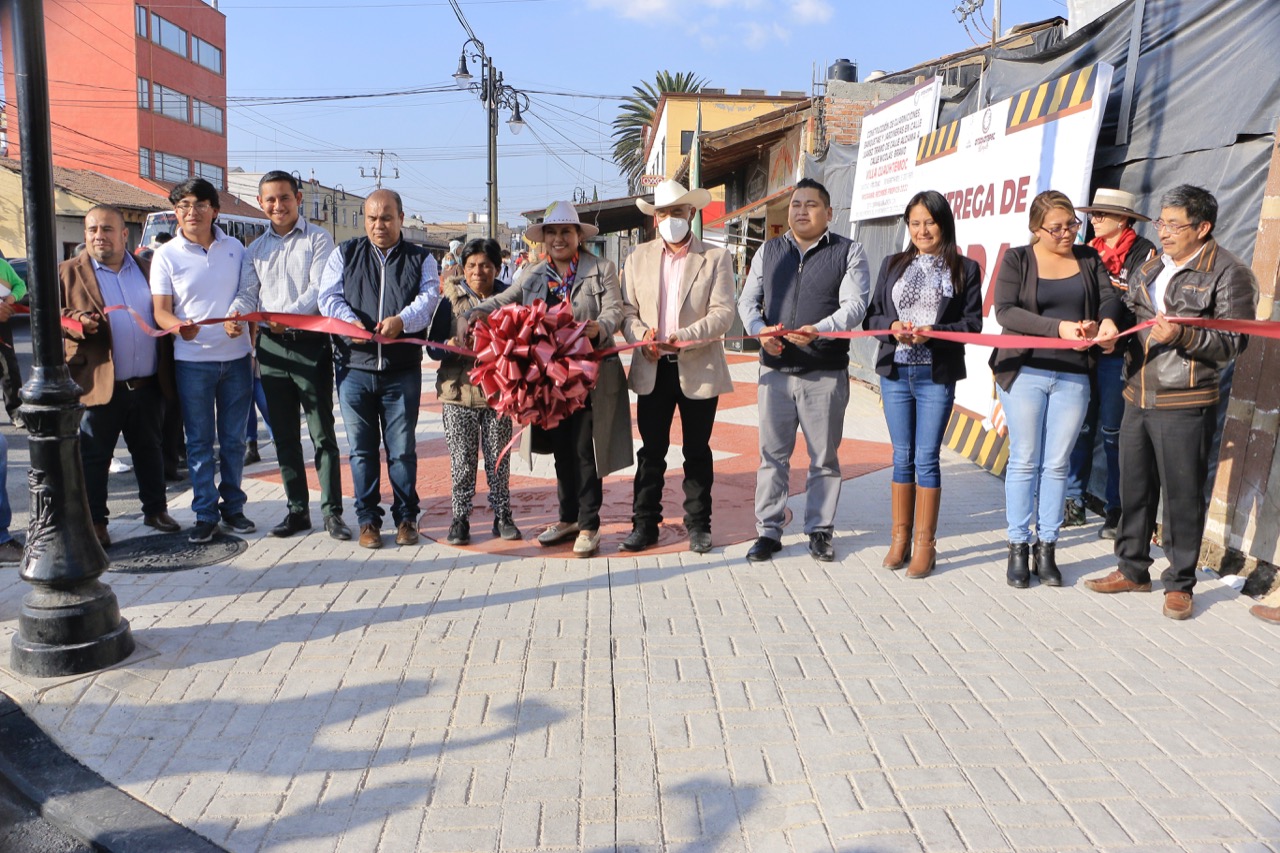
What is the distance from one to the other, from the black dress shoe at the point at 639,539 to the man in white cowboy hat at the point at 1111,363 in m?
2.61

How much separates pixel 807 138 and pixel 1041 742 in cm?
1466

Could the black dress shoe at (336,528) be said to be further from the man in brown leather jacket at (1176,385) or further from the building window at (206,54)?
the building window at (206,54)

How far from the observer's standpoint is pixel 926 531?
5320 mm

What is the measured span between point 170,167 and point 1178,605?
49844 mm

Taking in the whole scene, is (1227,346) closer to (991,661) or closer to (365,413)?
(991,661)

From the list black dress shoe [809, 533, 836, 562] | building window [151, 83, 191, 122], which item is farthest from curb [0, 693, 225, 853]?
building window [151, 83, 191, 122]

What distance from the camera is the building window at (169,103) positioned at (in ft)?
145

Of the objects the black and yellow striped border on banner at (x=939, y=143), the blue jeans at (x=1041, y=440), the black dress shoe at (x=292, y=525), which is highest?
the black and yellow striped border on banner at (x=939, y=143)

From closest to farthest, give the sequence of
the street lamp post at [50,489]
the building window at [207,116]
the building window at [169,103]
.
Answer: the street lamp post at [50,489]
the building window at [169,103]
the building window at [207,116]

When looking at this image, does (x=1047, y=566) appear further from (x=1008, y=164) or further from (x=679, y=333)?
Answer: (x=1008, y=164)

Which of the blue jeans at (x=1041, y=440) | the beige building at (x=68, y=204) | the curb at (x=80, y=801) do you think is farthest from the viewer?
the beige building at (x=68, y=204)

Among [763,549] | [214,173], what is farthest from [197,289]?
[214,173]

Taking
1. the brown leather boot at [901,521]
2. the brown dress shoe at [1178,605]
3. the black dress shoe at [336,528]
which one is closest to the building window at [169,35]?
the black dress shoe at [336,528]

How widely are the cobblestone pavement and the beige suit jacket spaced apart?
108cm
